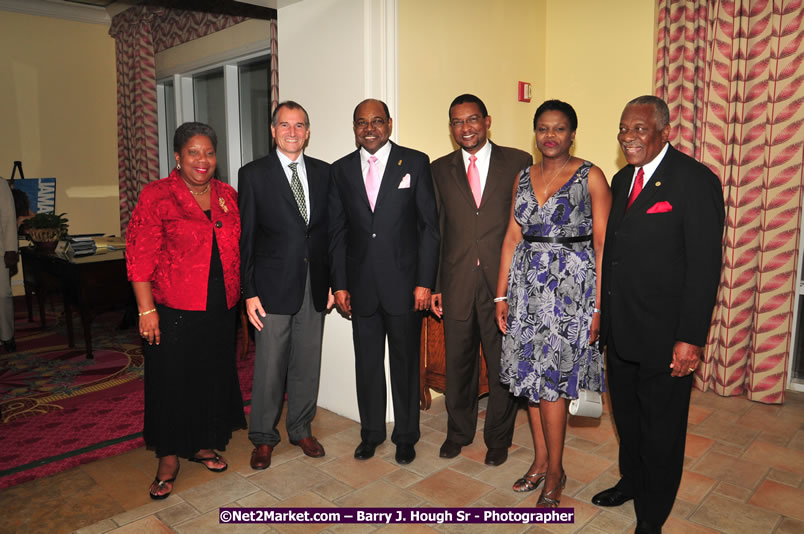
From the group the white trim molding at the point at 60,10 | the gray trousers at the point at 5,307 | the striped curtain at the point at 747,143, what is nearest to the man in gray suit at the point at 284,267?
the striped curtain at the point at 747,143

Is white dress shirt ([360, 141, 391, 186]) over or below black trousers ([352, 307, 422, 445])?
over

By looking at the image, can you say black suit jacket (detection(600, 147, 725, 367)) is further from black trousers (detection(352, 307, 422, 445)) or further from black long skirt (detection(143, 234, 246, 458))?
black long skirt (detection(143, 234, 246, 458))

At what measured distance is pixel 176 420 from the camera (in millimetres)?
2783

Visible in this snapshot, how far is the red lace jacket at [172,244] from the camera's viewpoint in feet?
8.54

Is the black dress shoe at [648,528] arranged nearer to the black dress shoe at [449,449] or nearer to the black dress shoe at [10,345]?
the black dress shoe at [449,449]

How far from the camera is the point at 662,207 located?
218 centimetres

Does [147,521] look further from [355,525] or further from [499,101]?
[499,101]

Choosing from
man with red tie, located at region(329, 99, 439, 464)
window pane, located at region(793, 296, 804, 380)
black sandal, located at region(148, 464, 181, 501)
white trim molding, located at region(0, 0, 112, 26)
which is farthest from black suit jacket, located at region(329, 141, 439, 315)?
white trim molding, located at region(0, 0, 112, 26)

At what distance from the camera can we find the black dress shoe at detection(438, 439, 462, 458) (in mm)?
3141

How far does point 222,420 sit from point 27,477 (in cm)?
101

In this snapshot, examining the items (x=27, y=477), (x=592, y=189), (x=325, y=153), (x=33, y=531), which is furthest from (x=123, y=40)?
(x=592, y=189)

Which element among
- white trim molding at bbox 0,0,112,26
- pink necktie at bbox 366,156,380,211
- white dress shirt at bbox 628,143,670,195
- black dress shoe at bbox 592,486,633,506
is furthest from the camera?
white trim molding at bbox 0,0,112,26

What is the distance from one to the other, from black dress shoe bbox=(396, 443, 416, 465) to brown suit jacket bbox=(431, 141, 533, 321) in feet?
2.40

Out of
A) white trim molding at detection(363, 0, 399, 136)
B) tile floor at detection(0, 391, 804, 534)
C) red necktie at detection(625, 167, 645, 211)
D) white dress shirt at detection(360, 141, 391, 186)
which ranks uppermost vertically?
white trim molding at detection(363, 0, 399, 136)
